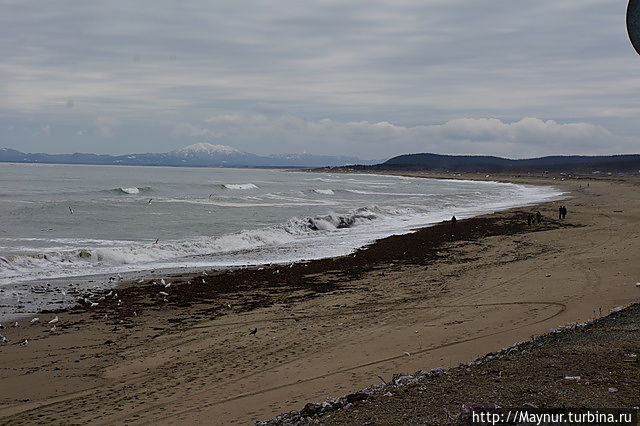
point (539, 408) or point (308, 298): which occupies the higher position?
point (539, 408)

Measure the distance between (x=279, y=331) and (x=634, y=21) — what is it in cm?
774

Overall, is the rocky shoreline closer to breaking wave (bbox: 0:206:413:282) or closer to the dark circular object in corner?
the dark circular object in corner

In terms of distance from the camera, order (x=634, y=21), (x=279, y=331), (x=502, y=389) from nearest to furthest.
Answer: (x=634, y=21) < (x=502, y=389) < (x=279, y=331)

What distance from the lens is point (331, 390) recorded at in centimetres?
679

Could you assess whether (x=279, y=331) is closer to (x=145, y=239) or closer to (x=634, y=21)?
(x=634, y=21)

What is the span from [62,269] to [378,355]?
12542 mm

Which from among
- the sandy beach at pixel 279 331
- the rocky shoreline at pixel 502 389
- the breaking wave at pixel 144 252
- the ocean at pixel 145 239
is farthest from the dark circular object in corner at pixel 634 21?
the breaking wave at pixel 144 252

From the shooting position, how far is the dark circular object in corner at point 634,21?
3.52 m

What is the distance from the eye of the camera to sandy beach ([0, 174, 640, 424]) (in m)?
7.02

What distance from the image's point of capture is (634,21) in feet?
11.6

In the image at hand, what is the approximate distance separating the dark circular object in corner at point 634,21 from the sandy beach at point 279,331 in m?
4.69

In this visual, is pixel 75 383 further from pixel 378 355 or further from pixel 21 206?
pixel 21 206

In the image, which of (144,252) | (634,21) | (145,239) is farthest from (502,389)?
(145,239)

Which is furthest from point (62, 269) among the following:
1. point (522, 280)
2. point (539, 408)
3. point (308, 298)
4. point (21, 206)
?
point (21, 206)
